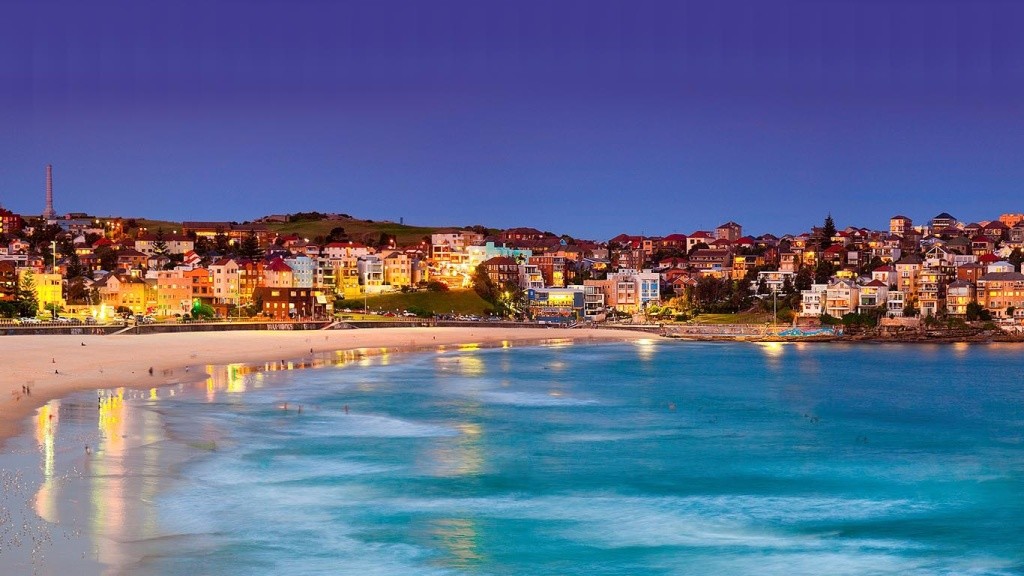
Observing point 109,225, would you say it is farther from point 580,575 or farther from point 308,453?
point 580,575

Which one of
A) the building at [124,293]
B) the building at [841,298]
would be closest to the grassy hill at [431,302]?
the building at [124,293]

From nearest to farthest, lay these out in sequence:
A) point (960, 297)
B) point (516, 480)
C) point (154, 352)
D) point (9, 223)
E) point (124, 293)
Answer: point (516, 480), point (154, 352), point (124, 293), point (960, 297), point (9, 223)

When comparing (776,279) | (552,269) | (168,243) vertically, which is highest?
(168,243)

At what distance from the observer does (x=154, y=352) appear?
1729 inches

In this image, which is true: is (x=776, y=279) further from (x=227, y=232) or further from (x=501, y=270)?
(x=227, y=232)

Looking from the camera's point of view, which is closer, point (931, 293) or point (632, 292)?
point (931, 293)

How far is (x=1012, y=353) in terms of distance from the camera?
59875mm

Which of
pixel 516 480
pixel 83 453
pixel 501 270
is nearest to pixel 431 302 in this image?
pixel 501 270

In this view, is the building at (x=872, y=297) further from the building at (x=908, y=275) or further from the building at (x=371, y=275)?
the building at (x=371, y=275)

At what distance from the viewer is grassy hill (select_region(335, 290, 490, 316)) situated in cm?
8325

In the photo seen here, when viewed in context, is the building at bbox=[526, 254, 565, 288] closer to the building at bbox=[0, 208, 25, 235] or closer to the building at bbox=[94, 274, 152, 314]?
the building at bbox=[94, 274, 152, 314]

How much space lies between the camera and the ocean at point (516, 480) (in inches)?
591

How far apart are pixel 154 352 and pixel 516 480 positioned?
2792 cm

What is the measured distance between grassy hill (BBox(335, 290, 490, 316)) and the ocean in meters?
45.4
